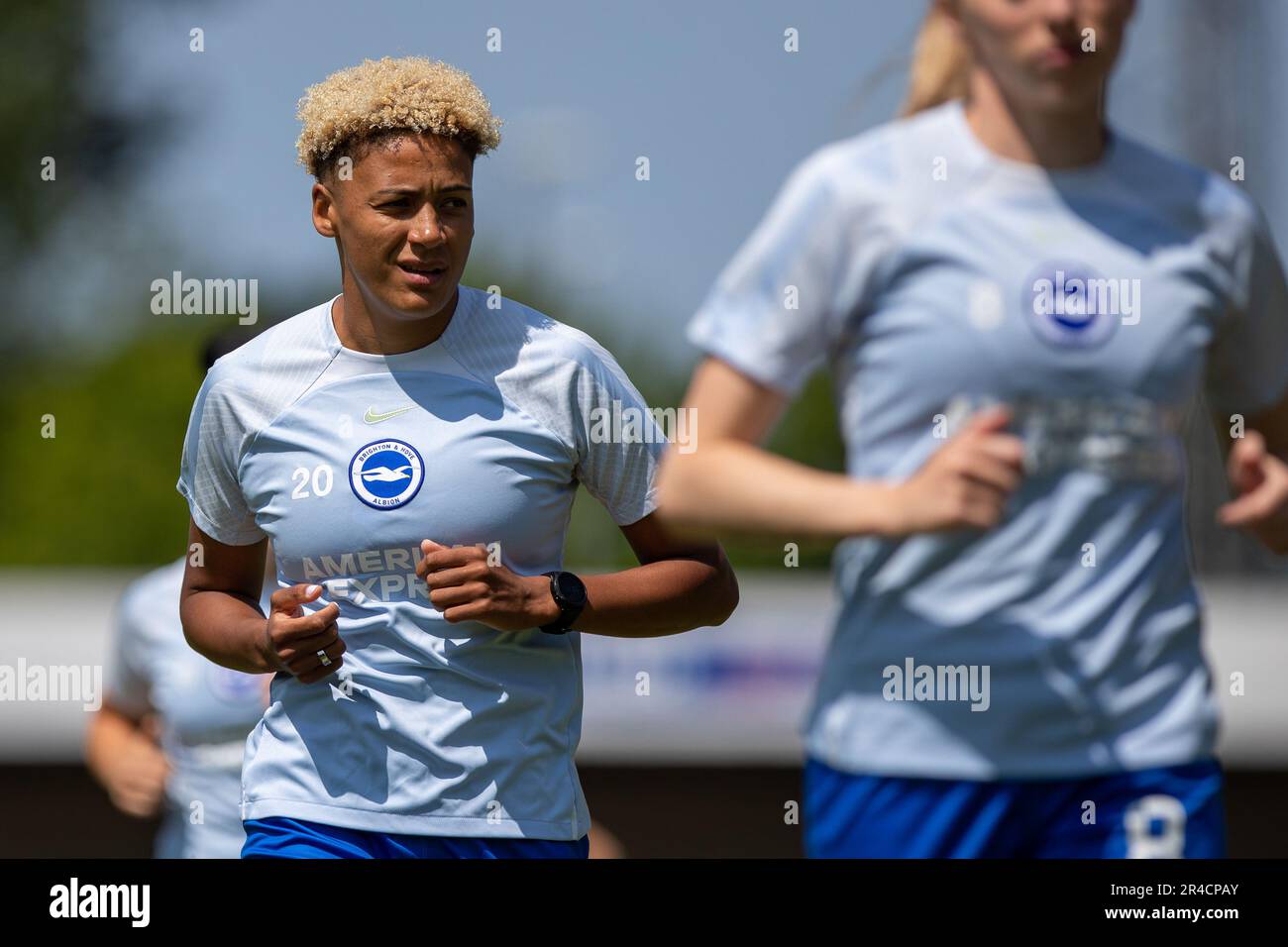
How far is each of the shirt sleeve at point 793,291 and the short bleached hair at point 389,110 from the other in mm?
836

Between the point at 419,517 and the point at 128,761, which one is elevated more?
the point at 419,517

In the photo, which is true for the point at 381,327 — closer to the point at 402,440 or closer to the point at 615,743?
the point at 402,440

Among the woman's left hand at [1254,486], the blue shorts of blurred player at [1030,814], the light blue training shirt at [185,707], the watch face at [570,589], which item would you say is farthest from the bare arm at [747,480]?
the light blue training shirt at [185,707]

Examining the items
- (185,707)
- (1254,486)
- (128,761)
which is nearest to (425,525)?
(1254,486)

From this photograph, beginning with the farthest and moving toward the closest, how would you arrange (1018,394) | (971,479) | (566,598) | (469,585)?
(566,598) → (469,585) → (1018,394) → (971,479)

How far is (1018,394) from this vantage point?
79.8 inches

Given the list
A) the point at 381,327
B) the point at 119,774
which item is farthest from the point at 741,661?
the point at 381,327

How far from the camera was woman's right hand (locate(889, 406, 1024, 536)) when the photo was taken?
1898 mm

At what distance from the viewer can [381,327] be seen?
9.21 ft

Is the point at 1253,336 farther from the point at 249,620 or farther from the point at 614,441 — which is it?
the point at 249,620

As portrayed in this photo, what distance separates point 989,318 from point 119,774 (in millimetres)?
2606

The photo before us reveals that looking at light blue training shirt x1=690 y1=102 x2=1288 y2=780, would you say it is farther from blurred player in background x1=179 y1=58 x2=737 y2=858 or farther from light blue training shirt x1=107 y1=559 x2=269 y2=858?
light blue training shirt x1=107 y1=559 x2=269 y2=858

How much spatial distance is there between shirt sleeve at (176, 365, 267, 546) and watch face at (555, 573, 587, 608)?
0.59 metres

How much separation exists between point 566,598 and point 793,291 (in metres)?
0.80
